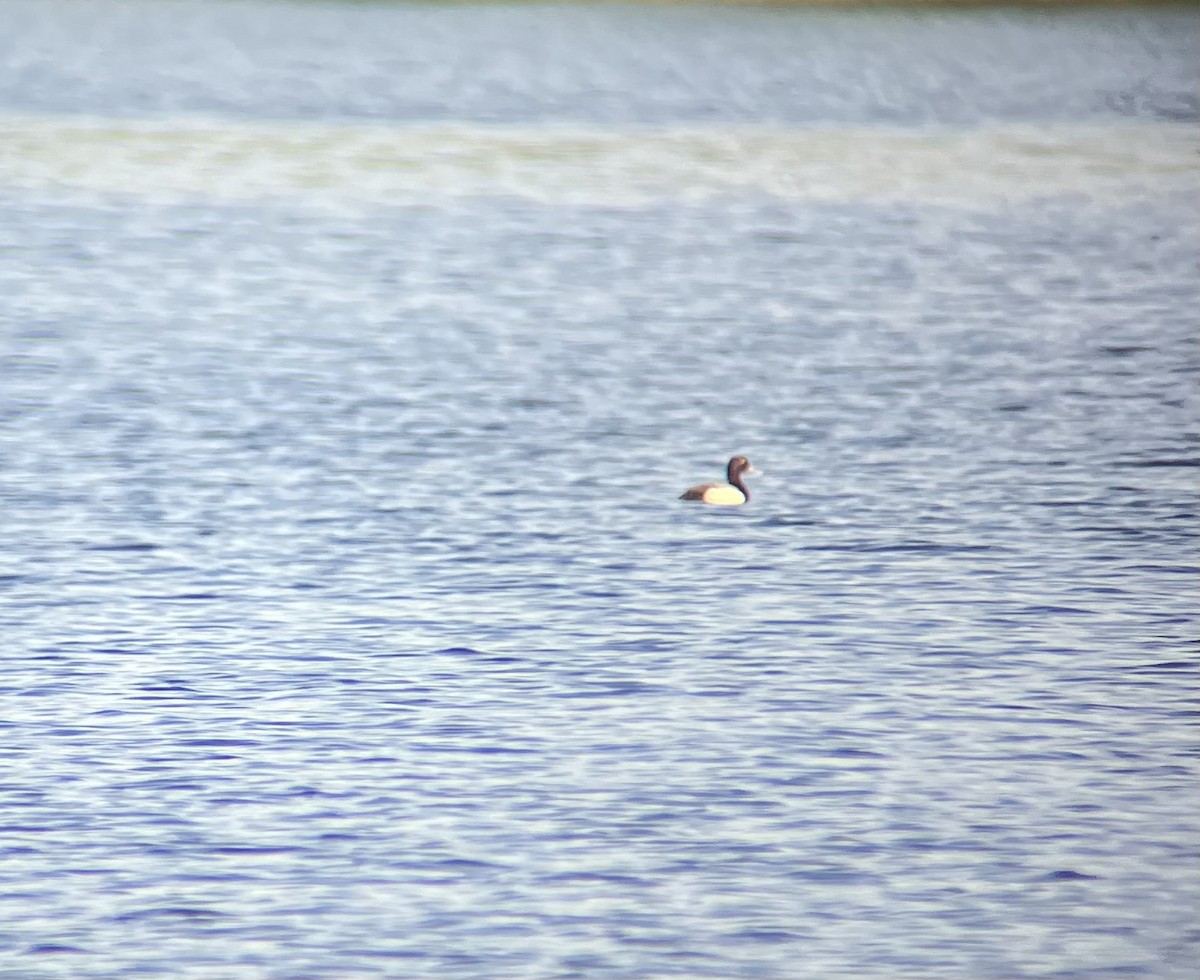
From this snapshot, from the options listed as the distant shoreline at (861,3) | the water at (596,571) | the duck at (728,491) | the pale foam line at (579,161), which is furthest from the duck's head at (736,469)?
the distant shoreline at (861,3)

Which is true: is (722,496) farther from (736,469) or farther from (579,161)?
(579,161)

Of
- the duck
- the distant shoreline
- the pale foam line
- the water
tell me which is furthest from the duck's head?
the distant shoreline

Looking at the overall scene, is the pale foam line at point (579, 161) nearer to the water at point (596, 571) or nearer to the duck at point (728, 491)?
the water at point (596, 571)

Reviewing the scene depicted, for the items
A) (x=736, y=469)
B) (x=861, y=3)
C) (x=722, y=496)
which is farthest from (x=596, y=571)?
(x=861, y=3)

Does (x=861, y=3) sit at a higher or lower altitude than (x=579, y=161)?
higher

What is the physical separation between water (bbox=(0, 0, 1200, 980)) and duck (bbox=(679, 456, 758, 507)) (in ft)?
0.65

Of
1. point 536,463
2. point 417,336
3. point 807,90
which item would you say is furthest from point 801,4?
point 536,463

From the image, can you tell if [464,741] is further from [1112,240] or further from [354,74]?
[354,74]

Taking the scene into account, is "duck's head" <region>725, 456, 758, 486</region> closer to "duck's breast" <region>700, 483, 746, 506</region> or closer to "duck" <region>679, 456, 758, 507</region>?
"duck" <region>679, 456, 758, 507</region>

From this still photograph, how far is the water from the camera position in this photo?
29.2 ft

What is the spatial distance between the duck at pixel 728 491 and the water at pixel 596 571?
20 centimetres

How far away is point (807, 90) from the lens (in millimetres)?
43188

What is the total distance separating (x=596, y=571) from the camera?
45.3 feet

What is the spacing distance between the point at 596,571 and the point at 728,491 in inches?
81.9
